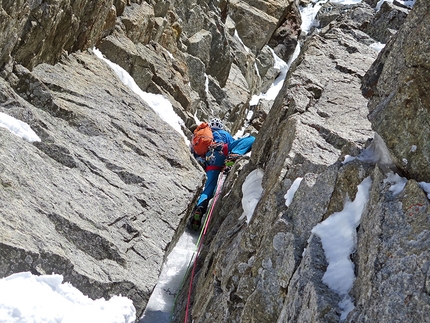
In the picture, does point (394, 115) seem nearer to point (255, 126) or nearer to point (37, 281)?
point (37, 281)

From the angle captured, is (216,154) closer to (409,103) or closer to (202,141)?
(202,141)

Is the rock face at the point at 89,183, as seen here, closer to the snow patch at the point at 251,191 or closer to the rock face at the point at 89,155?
the rock face at the point at 89,155

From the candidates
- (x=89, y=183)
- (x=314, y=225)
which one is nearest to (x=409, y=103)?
(x=314, y=225)

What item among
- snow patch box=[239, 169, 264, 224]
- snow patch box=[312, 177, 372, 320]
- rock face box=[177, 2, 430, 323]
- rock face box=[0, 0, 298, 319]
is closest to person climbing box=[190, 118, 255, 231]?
rock face box=[0, 0, 298, 319]

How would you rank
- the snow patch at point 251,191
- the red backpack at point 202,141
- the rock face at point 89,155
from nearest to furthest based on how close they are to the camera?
the rock face at point 89,155 → the snow patch at point 251,191 → the red backpack at point 202,141

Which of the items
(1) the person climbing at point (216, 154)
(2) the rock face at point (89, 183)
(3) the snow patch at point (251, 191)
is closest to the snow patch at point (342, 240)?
(3) the snow patch at point (251, 191)

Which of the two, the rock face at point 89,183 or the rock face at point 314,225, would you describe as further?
the rock face at point 89,183

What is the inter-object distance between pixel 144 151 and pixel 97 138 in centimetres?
112

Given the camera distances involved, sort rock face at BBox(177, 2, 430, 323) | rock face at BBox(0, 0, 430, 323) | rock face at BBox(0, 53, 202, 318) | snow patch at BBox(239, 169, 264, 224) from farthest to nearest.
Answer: snow patch at BBox(239, 169, 264, 224) → rock face at BBox(0, 53, 202, 318) → rock face at BBox(0, 0, 430, 323) → rock face at BBox(177, 2, 430, 323)

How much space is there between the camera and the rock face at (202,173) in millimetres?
4246

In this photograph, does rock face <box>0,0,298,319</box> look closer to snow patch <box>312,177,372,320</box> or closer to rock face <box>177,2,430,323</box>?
rock face <box>177,2,430,323</box>

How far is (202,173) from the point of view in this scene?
1094 cm

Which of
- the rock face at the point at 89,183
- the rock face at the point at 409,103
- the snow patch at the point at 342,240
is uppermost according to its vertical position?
the rock face at the point at 409,103

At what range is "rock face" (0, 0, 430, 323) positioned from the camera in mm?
4246
